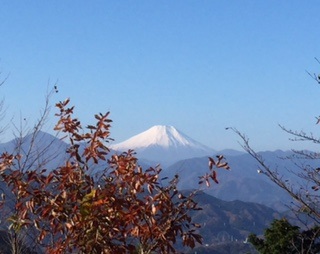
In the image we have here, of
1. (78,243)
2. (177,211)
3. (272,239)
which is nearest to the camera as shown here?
(78,243)

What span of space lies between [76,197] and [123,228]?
463 mm

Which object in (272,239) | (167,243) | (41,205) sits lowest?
(272,239)

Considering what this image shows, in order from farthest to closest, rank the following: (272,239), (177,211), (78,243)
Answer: (272,239) → (177,211) → (78,243)

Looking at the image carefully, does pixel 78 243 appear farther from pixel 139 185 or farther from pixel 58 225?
pixel 139 185

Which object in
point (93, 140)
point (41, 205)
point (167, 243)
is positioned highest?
point (93, 140)

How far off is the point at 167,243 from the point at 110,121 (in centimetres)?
118

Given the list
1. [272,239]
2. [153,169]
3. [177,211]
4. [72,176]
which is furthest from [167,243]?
[272,239]

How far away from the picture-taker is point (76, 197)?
4207mm

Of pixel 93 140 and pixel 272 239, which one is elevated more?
pixel 93 140

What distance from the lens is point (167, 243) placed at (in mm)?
4258

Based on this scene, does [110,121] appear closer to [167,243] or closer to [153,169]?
[153,169]

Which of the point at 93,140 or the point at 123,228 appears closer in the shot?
the point at 123,228

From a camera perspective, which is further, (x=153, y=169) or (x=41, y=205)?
(x=153, y=169)

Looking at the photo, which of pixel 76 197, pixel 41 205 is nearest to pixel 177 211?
pixel 76 197
